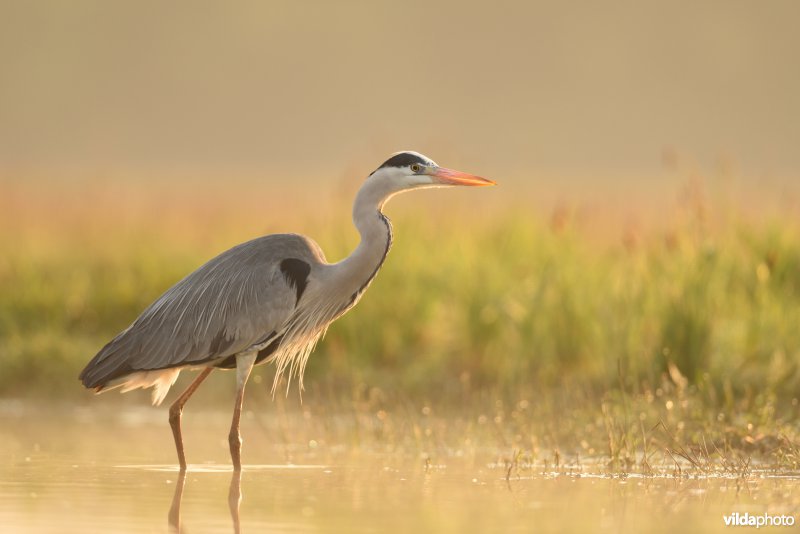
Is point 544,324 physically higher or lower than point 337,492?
higher

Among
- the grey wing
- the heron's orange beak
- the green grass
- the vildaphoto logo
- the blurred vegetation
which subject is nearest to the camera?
the vildaphoto logo

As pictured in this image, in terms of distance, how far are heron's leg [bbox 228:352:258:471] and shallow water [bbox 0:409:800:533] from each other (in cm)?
9

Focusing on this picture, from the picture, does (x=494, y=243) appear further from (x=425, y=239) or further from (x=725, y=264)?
(x=725, y=264)

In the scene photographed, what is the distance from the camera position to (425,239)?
497 inches

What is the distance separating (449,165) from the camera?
56.2 feet

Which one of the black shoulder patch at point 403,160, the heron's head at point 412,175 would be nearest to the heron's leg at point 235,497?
the heron's head at point 412,175

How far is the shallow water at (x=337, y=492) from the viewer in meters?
6.37

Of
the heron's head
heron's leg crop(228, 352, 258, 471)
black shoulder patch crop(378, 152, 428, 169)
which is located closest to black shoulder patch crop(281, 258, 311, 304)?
heron's leg crop(228, 352, 258, 471)

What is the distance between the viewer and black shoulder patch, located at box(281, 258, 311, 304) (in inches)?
340

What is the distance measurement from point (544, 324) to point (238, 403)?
116 inches

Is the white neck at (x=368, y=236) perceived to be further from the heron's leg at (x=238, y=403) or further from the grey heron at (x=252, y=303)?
the heron's leg at (x=238, y=403)

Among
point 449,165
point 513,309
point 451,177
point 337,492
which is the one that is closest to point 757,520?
point 337,492

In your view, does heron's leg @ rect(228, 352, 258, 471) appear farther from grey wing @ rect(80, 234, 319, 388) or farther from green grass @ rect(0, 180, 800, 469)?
green grass @ rect(0, 180, 800, 469)

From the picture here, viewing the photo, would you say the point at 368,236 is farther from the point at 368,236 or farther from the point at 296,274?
the point at 296,274
